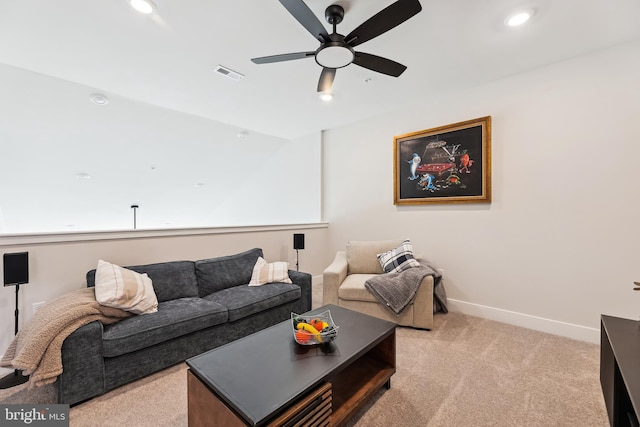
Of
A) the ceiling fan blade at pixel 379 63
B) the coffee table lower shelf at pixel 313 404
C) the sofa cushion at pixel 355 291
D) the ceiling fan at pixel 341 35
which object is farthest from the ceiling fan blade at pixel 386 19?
the sofa cushion at pixel 355 291

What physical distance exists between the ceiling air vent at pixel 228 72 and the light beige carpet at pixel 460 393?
106 inches

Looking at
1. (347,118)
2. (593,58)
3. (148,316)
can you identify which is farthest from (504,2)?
(148,316)

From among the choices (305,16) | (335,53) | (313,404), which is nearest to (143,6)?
(305,16)

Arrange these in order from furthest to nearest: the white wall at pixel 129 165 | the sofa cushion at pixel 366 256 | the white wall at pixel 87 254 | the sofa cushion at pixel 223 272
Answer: the sofa cushion at pixel 366 256 → the white wall at pixel 129 165 → the sofa cushion at pixel 223 272 → the white wall at pixel 87 254

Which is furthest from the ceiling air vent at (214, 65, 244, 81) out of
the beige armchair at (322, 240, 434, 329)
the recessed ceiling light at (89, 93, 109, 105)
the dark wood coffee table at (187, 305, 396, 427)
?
the dark wood coffee table at (187, 305, 396, 427)

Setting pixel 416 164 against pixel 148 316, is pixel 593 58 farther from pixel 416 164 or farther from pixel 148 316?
pixel 148 316

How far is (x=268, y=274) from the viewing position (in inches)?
122

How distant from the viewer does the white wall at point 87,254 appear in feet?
6.96

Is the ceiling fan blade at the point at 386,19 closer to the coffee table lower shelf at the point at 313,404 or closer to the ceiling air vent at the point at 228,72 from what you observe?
the ceiling air vent at the point at 228,72

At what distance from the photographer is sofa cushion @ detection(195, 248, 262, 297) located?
2818mm

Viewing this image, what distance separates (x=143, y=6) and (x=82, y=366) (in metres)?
2.39

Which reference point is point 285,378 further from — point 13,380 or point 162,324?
point 13,380

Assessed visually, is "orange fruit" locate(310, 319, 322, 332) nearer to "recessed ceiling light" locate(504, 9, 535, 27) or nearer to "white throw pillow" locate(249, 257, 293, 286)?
"white throw pillow" locate(249, 257, 293, 286)

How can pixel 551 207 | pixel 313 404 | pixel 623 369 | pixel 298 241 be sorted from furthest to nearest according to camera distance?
1. pixel 298 241
2. pixel 551 207
3. pixel 313 404
4. pixel 623 369
